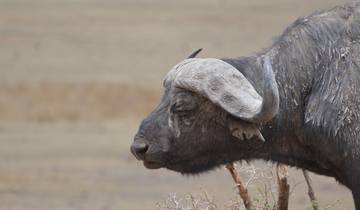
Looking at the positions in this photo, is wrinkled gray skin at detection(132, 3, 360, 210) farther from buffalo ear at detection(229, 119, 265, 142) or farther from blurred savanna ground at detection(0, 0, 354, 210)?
blurred savanna ground at detection(0, 0, 354, 210)

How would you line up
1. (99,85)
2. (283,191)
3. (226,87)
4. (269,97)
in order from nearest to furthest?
(269,97), (226,87), (283,191), (99,85)

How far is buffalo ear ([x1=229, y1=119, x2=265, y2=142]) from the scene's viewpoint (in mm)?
8070

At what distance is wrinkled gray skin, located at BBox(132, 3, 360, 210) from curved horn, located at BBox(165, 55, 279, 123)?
12cm

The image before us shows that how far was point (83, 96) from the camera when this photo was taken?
27172 millimetres

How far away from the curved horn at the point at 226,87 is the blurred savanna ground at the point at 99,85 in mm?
8607

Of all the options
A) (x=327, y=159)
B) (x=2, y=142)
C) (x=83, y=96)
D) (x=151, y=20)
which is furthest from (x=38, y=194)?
(x=327, y=159)

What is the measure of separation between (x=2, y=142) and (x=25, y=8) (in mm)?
10374

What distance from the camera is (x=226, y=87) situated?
312 inches

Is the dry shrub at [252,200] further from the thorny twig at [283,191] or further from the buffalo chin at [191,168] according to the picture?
the buffalo chin at [191,168]

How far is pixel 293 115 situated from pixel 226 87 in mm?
469

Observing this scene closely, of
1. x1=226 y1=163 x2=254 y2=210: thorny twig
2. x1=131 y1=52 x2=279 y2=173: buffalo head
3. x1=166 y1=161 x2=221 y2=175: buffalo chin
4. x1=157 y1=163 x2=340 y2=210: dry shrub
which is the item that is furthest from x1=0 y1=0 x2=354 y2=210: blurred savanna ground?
x1=131 y1=52 x2=279 y2=173: buffalo head

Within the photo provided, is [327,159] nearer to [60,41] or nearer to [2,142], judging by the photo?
[2,142]

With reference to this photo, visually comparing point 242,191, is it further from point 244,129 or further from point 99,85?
point 99,85

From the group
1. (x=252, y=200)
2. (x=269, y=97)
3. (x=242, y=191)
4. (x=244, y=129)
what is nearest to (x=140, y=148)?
(x=244, y=129)
